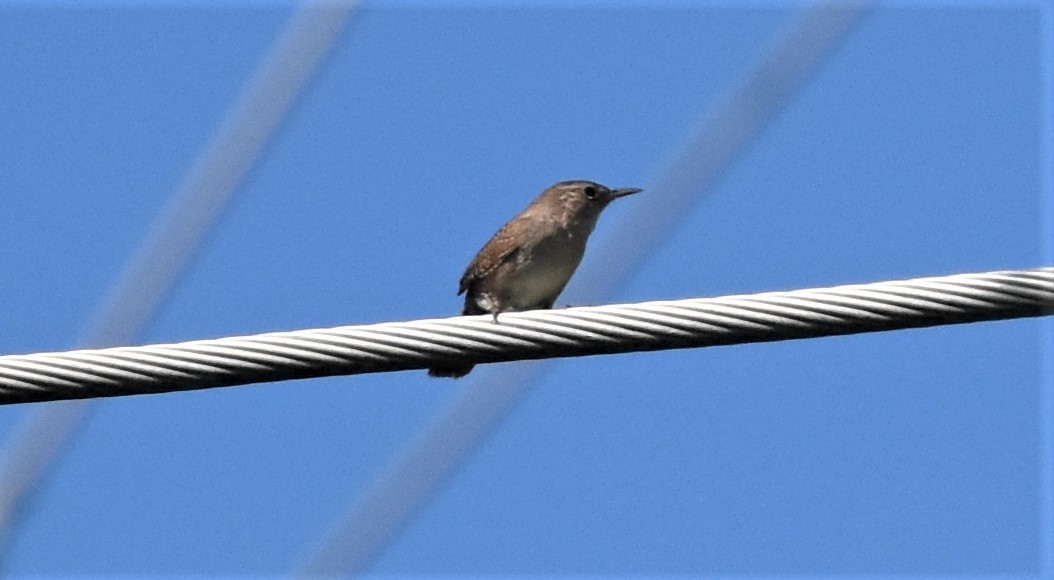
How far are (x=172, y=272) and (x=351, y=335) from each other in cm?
379

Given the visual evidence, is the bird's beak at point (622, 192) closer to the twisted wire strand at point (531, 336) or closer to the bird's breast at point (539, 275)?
the bird's breast at point (539, 275)

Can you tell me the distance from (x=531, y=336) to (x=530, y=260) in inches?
159

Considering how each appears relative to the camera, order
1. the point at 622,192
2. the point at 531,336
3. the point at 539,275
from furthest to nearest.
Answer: the point at 622,192
the point at 539,275
the point at 531,336

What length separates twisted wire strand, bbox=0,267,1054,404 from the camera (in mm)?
5988

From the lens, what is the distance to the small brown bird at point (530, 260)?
10227mm

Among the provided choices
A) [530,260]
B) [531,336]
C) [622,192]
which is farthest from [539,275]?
[531,336]

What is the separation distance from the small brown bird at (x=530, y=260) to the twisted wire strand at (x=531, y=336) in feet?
12.3

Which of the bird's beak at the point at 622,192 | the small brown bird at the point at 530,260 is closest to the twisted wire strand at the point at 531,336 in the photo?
the small brown bird at the point at 530,260

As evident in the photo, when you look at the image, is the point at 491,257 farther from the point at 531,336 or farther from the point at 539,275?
the point at 531,336

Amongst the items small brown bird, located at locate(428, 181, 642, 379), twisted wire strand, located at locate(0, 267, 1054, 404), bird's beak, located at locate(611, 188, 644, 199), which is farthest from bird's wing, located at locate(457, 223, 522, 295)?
twisted wire strand, located at locate(0, 267, 1054, 404)

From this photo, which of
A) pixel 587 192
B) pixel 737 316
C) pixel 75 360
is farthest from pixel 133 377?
pixel 587 192

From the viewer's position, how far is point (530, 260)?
10.2m

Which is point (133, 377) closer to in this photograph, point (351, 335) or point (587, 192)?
point (351, 335)

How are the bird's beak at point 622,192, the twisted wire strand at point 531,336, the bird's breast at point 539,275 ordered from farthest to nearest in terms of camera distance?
the bird's beak at point 622,192
the bird's breast at point 539,275
the twisted wire strand at point 531,336
